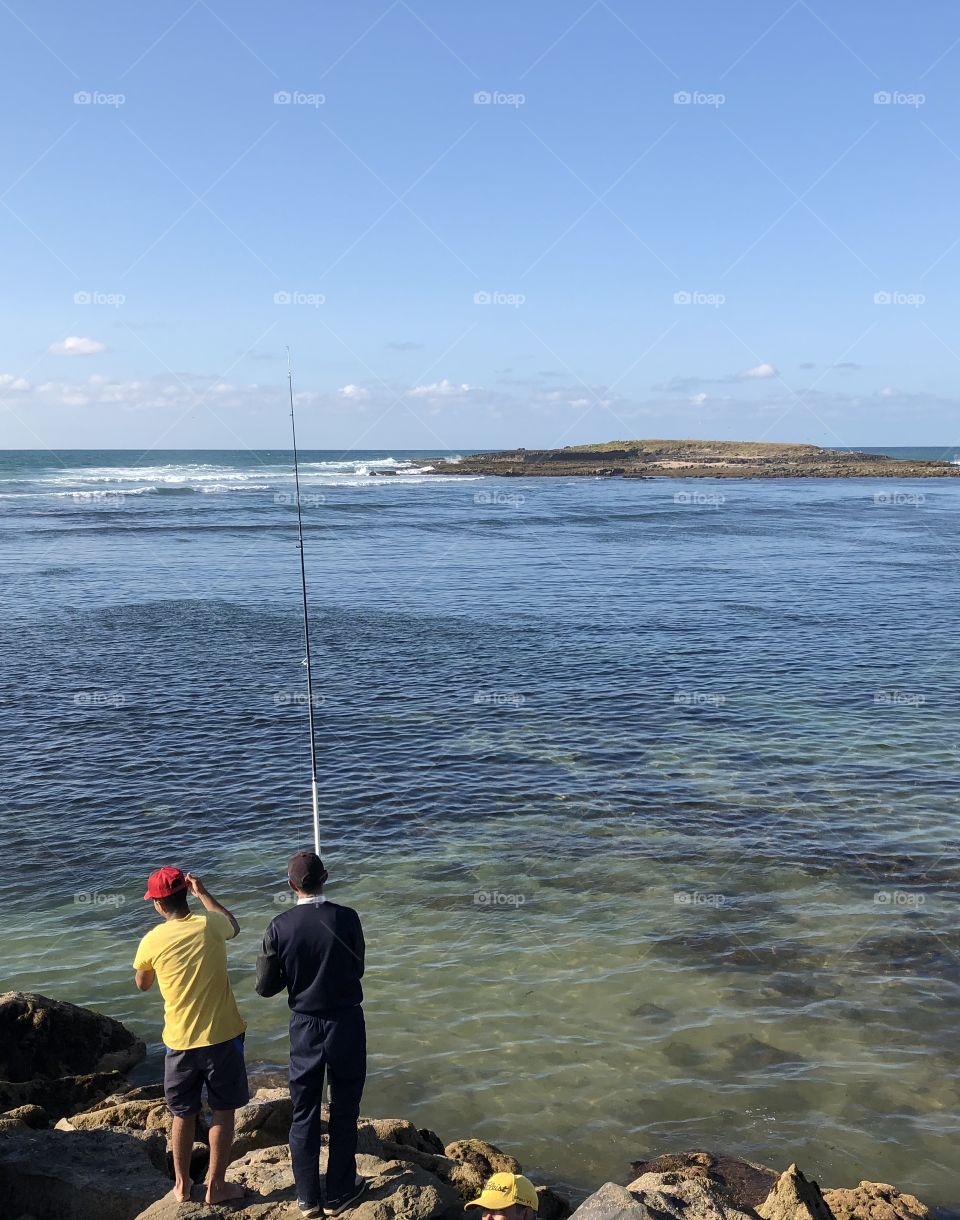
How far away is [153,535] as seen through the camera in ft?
174

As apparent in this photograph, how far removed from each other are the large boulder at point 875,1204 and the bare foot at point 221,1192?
3.90 m

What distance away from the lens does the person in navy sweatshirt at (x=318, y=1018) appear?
5.85m

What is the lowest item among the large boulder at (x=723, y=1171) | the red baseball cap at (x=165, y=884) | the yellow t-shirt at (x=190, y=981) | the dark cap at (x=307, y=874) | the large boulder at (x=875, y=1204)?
the large boulder at (x=723, y=1171)

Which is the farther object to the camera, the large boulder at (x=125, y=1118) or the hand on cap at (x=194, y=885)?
the large boulder at (x=125, y=1118)

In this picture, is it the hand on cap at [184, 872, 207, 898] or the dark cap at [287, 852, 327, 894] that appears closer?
the dark cap at [287, 852, 327, 894]

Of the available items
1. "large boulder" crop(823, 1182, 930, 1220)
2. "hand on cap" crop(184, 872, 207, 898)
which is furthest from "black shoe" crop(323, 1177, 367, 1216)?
"large boulder" crop(823, 1182, 930, 1220)

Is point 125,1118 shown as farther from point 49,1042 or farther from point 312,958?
point 312,958

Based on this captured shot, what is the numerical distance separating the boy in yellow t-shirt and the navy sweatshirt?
1.67 feet

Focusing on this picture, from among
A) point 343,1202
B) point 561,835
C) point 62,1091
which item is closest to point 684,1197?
point 343,1202

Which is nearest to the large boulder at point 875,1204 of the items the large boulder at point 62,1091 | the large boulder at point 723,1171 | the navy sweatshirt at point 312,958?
the large boulder at point 723,1171

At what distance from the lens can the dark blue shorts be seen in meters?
6.20

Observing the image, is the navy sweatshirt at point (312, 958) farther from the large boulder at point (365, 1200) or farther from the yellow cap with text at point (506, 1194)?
the yellow cap with text at point (506, 1194)

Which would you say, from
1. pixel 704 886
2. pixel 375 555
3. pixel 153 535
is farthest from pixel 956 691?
pixel 153 535

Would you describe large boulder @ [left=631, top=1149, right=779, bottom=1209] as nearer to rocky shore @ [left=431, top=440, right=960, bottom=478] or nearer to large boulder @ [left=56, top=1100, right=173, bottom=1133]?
large boulder @ [left=56, top=1100, right=173, bottom=1133]
